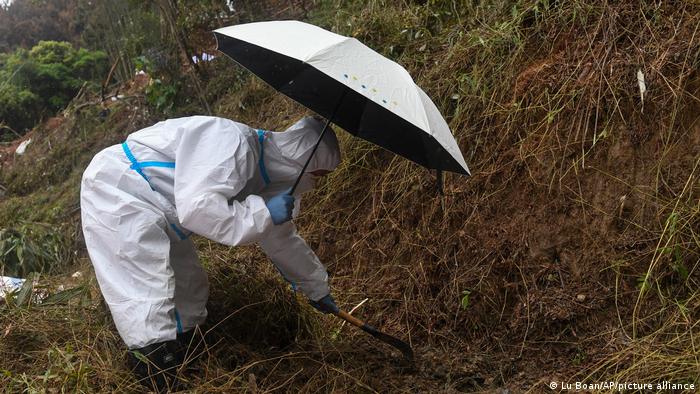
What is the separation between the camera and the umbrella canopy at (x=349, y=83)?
2354 mm

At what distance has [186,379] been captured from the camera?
258 centimetres

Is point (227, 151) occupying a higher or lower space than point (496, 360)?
higher

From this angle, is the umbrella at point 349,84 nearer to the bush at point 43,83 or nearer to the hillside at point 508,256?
the hillside at point 508,256

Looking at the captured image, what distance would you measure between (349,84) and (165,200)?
85 centimetres

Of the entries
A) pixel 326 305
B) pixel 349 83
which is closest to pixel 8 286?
pixel 326 305

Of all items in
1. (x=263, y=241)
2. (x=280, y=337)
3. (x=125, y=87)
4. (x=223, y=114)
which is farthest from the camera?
(x=125, y=87)

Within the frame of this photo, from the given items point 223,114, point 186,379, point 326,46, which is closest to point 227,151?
point 326,46

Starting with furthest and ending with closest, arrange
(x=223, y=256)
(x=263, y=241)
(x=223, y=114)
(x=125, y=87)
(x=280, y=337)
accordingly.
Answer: (x=125, y=87) → (x=223, y=114) → (x=223, y=256) → (x=280, y=337) → (x=263, y=241)

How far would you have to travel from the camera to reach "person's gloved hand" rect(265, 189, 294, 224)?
2479mm

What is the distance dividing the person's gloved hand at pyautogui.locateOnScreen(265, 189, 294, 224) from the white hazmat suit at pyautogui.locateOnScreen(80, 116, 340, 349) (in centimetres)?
4

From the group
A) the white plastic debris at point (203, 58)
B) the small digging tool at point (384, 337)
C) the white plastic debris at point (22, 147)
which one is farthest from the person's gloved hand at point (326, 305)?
the white plastic debris at point (22, 147)

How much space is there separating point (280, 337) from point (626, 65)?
2.09m

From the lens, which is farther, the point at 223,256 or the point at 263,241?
the point at 223,256

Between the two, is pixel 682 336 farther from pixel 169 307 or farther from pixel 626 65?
pixel 169 307
